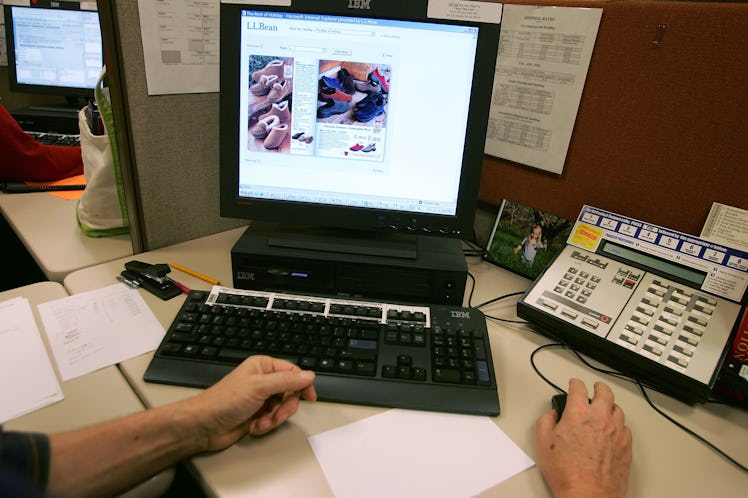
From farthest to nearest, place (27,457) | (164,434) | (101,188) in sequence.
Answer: (101,188) < (164,434) < (27,457)

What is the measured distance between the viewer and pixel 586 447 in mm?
563

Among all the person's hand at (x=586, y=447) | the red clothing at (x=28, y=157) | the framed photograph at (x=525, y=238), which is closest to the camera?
the person's hand at (x=586, y=447)

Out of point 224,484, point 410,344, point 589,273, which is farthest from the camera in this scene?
point 589,273

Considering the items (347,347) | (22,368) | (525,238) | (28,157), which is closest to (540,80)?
(525,238)

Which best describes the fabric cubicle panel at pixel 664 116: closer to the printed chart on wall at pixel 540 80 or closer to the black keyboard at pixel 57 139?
the printed chart on wall at pixel 540 80

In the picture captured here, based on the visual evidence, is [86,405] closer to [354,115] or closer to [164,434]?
[164,434]

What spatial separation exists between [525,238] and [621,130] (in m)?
0.27

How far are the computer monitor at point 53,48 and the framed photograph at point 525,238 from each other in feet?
5.22

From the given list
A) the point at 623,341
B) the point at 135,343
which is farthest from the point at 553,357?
the point at 135,343

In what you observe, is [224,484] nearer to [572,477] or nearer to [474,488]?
[474,488]

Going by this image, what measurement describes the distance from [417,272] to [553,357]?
0.26m

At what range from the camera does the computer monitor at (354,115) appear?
2.56 feet

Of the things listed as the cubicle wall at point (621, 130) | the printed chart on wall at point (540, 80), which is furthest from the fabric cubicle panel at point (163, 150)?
the printed chart on wall at point (540, 80)

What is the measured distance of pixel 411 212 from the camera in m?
0.85
